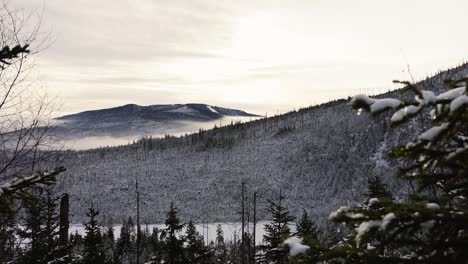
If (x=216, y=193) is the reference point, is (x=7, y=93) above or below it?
above

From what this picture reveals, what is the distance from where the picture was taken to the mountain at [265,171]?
85.6m

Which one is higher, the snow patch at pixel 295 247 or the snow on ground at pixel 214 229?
the snow patch at pixel 295 247

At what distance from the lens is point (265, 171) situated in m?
104

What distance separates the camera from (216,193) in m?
97.2

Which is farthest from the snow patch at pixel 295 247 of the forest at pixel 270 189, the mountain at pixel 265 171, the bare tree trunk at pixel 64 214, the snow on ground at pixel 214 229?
the snow on ground at pixel 214 229

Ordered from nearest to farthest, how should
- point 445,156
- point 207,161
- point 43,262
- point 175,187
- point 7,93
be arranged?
1. point 445,156
2. point 7,93
3. point 43,262
4. point 175,187
5. point 207,161

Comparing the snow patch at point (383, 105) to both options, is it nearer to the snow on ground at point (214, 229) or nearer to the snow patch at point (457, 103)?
the snow patch at point (457, 103)

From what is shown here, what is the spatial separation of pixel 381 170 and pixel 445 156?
86.5 meters

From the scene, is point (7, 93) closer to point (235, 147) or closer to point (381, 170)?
point (381, 170)

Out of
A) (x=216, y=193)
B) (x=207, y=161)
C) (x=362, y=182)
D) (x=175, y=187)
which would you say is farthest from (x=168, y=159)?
(x=362, y=182)

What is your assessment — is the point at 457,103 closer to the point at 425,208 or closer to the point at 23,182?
the point at 425,208

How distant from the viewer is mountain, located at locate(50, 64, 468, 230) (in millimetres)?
85625

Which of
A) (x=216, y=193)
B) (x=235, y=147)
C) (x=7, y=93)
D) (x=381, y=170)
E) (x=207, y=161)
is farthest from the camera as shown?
(x=235, y=147)

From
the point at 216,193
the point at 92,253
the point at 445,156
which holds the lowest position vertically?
the point at 216,193
